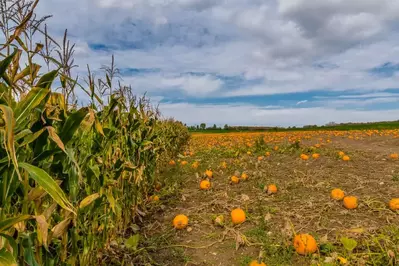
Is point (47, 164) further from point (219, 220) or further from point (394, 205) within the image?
point (394, 205)

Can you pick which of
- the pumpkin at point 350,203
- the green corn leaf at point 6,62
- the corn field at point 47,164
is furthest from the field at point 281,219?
the green corn leaf at point 6,62

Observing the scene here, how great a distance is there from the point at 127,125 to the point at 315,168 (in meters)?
3.80

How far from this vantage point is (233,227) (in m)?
3.59

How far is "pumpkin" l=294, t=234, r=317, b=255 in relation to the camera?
9.06ft

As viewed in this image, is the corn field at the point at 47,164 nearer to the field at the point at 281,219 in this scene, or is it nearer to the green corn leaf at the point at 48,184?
the green corn leaf at the point at 48,184

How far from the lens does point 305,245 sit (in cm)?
274

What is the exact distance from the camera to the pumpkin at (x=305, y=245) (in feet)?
9.06

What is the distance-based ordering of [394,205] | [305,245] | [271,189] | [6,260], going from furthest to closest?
[271,189] < [394,205] < [305,245] < [6,260]

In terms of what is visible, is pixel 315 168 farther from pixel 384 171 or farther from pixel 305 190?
pixel 305 190

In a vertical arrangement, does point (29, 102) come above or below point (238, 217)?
above

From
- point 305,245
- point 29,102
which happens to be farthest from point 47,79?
point 305,245

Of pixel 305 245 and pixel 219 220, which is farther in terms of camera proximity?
pixel 219 220

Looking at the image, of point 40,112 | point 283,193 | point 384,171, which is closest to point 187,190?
point 283,193

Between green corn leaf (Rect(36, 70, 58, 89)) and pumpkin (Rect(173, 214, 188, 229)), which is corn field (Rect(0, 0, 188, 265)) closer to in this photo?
green corn leaf (Rect(36, 70, 58, 89))
